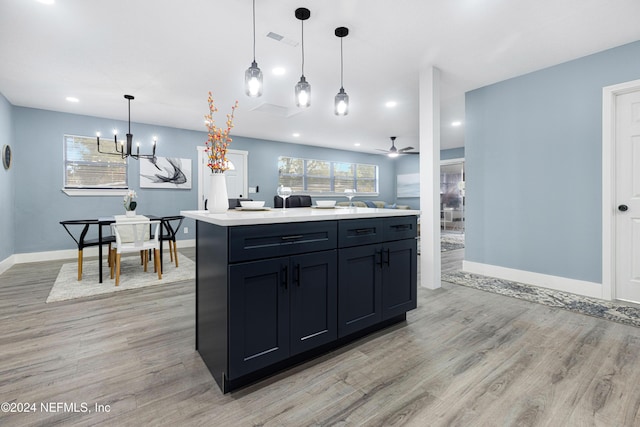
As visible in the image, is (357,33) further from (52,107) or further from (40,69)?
(52,107)

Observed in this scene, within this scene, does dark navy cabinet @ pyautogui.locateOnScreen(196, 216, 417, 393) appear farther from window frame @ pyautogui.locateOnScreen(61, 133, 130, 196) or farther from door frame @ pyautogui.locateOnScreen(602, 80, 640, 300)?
window frame @ pyautogui.locateOnScreen(61, 133, 130, 196)

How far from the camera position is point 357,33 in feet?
8.84

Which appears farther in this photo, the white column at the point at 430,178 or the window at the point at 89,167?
the window at the point at 89,167

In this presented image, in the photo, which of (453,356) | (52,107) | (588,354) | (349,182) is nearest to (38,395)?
(453,356)

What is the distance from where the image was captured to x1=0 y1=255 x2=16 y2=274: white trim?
4.17 meters

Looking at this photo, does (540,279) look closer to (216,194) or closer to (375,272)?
(375,272)

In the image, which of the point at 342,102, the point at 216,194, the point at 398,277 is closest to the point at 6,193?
the point at 216,194

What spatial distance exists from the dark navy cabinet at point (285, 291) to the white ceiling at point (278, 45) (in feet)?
5.76

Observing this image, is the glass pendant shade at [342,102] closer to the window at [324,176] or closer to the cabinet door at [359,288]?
the cabinet door at [359,288]

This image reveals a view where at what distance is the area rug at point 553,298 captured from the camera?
2609 millimetres

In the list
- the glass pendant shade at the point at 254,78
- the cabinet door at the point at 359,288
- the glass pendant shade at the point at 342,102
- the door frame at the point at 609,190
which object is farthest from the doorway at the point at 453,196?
the glass pendant shade at the point at 254,78

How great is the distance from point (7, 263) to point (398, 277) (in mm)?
5656

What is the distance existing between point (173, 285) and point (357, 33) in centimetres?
339

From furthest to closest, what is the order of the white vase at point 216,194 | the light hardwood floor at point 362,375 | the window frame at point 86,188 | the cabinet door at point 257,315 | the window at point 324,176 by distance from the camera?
the window at point 324,176 → the window frame at point 86,188 → the white vase at point 216,194 → the cabinet door at point 257,315 → the light hardwood floor at point 362,375
